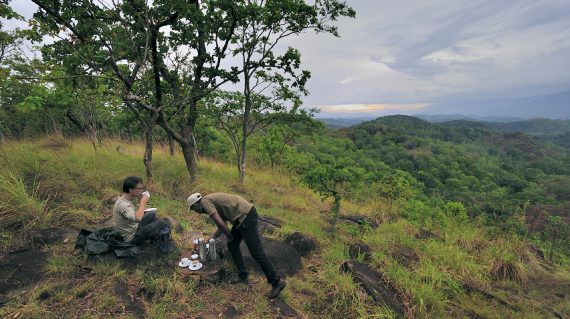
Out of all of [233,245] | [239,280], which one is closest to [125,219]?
[233,245]

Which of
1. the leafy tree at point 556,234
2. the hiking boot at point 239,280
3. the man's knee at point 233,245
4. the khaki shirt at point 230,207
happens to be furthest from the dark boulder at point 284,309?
the leafy tree at point 556,234

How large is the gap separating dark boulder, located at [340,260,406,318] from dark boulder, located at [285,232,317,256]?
96cm

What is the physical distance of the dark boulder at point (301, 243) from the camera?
19.0ft

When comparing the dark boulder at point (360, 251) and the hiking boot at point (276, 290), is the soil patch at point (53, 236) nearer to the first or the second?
the hiking boot at point (276, 290)

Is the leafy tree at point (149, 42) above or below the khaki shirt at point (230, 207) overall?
above

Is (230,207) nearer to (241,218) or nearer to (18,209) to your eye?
(241,218)

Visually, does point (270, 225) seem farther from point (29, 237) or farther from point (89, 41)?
point (89, 41)

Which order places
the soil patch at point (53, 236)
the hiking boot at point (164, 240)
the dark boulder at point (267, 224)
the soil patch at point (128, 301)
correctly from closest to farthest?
1. the soil patch at point (128, 301)
2. the soil patch at point (53, 236)
3. the hiking boot at point (164, 240)
4. the dark boulder at point (267, 224)

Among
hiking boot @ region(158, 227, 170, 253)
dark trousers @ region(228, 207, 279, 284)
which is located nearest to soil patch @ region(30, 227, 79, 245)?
hiking boot @ region(158, 227, 170, 253)

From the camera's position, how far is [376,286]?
4.53 metres

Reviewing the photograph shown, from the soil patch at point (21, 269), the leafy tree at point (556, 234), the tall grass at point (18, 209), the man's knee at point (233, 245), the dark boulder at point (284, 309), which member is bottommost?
the leafy tree at point (556, 234)

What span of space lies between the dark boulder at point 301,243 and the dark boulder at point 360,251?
0.73 metres

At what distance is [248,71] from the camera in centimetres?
959

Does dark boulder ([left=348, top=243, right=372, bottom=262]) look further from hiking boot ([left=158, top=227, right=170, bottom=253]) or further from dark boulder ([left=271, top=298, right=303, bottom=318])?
hiking boot ([left=158, top=227, right=170, bottom=253])
